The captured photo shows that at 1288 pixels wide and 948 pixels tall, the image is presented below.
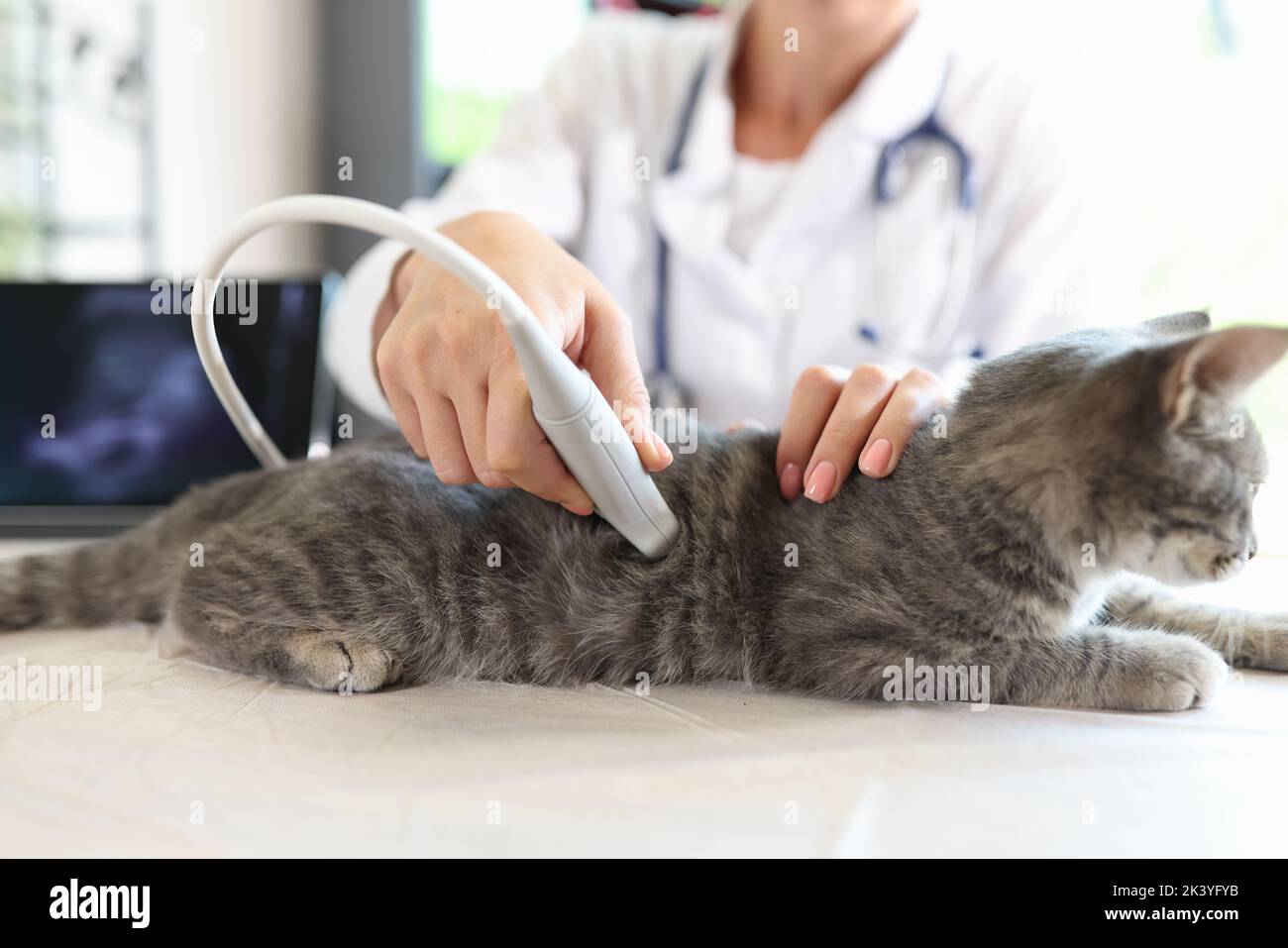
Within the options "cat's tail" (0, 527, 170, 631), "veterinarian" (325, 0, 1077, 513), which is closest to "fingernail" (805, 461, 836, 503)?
"veterinarian" (325, 0, 1077, 513)

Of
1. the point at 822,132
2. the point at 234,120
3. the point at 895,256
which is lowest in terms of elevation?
the point at 895,256

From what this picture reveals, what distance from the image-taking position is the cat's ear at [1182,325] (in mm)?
831

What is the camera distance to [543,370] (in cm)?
64

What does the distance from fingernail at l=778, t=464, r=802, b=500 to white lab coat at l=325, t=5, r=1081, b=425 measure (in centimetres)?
57

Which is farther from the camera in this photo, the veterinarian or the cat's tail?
the veterinarian

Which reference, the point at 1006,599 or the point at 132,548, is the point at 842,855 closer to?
the point at 1006,599

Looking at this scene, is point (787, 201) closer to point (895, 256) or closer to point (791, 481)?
point (895, 256)

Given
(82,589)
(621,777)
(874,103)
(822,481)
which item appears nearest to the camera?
(621,777)

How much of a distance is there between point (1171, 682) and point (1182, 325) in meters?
0.31

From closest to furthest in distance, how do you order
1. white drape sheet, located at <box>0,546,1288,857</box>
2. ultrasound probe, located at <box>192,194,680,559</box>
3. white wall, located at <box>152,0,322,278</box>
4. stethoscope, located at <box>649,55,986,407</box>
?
1. white drape sheet, located at <box>0,546,1288,857</box>
2. ultrasound probe, located at <box>192,194,680,559</box>
3. stethoscope, located at <box>649,55,986,407</box>
4. white wall, located at <box>152,0,322,278</box>

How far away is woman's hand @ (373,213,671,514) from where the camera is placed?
2.36 ft

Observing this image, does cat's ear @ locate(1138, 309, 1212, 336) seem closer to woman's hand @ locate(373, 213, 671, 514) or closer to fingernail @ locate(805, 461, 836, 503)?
fingernail @ locate(805, 461, 836, 503)

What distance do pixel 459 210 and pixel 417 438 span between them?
604mm

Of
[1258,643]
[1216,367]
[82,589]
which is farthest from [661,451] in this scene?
[82,589]
